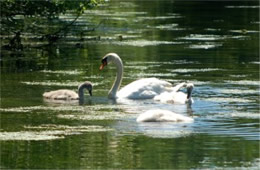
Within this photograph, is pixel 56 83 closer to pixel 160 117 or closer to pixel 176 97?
pixel 176 97

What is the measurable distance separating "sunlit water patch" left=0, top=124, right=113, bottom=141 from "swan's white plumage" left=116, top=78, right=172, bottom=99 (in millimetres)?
3674

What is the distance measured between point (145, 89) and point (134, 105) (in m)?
0.94

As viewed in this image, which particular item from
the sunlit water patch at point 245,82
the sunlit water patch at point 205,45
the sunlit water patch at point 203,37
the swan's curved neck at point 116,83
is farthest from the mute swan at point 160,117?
the sunlit water patch at point 203,37

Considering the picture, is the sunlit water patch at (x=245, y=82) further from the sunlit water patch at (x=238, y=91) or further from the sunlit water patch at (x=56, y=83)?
the sunlit water patch at (x=56, y=83)

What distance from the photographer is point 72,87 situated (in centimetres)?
2092

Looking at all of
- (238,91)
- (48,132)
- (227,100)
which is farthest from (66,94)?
(48,132)

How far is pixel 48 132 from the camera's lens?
50.3 feet

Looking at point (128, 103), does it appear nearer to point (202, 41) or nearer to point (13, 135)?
point (13, 135)

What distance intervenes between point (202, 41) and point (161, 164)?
63.5 ft

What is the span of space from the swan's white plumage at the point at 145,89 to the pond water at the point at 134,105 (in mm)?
286

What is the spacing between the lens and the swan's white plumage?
19.5 metres

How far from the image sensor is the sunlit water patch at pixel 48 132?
48.8 ft

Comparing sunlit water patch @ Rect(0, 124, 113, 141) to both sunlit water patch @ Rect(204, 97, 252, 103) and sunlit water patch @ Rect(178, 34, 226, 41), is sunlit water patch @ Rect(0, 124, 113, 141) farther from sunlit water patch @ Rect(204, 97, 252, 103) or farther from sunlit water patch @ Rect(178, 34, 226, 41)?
sunlit water patch @ Rect(178, 34, 226, 41)

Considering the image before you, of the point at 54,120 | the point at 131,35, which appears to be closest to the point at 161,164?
the point at 54,120
